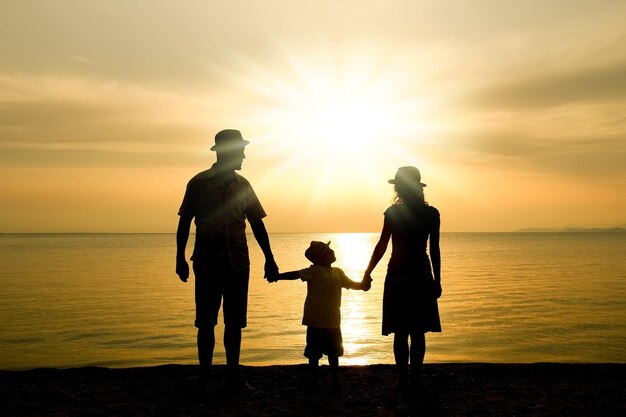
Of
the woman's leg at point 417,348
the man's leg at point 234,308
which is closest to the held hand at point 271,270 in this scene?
the man's leg at point 234,308

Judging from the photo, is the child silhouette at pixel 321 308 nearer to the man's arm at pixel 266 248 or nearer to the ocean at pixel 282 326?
the man's arm at pixel 266 248

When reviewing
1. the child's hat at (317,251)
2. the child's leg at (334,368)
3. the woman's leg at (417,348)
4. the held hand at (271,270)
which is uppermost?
the child's hat at (317,251)

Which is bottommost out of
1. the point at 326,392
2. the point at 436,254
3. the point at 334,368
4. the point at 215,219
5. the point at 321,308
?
the point at 326,392

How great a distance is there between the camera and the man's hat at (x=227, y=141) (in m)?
7.06

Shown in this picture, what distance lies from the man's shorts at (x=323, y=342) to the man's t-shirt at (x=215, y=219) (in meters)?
1.35

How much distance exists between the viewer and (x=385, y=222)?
757 centimetres

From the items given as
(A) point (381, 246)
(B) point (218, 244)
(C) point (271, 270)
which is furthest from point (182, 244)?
(A) point (381, 246)

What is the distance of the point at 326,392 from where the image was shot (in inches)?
290

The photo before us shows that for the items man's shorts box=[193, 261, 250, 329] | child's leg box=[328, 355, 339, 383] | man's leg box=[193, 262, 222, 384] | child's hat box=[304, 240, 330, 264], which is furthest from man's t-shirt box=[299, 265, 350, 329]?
man's leg box=[193, 262, 222, 384]

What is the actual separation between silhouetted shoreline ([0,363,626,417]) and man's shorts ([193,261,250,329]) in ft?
2.85

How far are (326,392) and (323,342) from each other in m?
0.60

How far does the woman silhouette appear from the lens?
7297 mm

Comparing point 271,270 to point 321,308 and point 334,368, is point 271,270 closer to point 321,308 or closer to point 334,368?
point 321,308

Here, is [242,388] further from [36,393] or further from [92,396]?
[36,393]
